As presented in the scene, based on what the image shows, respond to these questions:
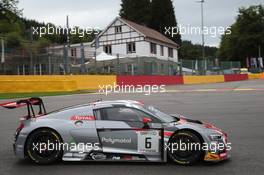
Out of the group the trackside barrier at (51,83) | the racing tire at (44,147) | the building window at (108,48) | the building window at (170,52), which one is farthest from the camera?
the building window at (170,52)

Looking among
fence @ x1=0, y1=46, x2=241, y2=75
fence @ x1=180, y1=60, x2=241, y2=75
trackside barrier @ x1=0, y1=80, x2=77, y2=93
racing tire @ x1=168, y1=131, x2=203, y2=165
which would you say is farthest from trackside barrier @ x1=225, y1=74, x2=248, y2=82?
racing tire @ x1=168, y1=131, x2=203, y2=165

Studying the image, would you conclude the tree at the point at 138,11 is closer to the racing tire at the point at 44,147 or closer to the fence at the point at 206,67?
the fence at the point at 206,67

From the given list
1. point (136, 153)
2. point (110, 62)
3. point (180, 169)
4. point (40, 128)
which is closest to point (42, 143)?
point (40, 128)

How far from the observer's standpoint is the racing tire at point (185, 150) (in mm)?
7492

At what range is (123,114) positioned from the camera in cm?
778

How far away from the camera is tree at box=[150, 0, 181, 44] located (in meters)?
85.9

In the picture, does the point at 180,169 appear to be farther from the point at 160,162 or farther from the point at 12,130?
the point at 12,130

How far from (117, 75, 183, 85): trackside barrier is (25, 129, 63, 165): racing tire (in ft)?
81.2

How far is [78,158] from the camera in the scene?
25.6 ft

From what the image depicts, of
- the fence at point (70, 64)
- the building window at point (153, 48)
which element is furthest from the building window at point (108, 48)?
the fence at point (70, 64)

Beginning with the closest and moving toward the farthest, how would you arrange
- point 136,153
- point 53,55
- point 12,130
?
point 136,153 → point 12,130 → point 53,55

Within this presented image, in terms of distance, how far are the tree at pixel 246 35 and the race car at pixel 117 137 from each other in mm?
94965

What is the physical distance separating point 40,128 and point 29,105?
80 cm

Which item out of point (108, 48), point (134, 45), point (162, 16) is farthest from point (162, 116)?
point (162, 16)
